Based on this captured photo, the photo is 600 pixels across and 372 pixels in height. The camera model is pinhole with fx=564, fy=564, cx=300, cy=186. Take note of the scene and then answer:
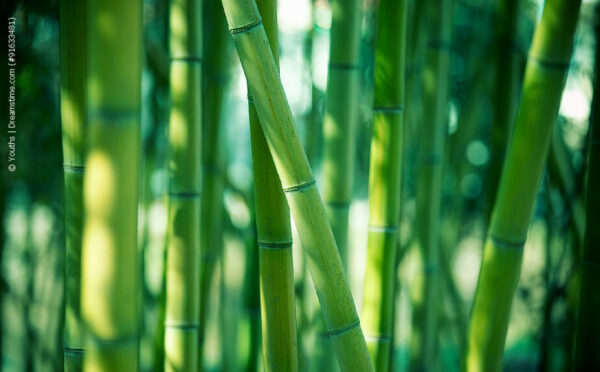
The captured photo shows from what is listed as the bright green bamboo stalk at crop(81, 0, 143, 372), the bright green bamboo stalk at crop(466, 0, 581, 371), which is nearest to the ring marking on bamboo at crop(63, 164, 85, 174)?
the bright green bamboo stalk at crop(81, 0, 143, 372)

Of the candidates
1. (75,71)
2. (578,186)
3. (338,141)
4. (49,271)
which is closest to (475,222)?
(578,186)

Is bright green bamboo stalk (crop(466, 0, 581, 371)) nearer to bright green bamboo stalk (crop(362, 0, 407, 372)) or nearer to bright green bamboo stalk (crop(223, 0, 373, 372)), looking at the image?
bright green bamboo stalk (crop(362, 0, 407, 372))

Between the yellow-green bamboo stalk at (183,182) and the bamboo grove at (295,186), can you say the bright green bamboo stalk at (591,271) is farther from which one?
the yellow-green bamboo stalk at (183,182)

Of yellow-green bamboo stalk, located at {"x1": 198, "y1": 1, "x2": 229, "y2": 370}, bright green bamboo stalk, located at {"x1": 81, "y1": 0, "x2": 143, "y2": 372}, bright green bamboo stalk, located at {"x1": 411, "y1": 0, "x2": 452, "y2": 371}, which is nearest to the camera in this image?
bright green bamboo stalk, located at {"x1": 81, "y1": 0, "x2": 143, "y2": 372}

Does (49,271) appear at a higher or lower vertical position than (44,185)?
lower

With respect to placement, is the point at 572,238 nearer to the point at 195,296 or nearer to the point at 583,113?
the point at 583,113

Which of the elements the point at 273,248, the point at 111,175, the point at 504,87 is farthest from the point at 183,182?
the point at 504,87

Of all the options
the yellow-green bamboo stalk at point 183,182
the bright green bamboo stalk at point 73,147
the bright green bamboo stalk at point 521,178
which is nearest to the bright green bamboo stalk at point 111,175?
the bright green bamboo stalk at point 73,147

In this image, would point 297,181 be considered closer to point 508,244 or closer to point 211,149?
point 508,244
